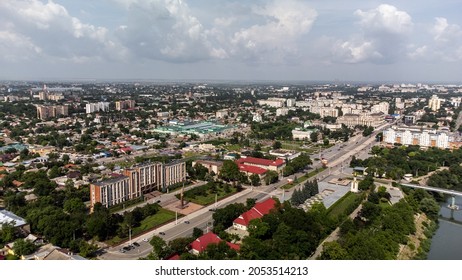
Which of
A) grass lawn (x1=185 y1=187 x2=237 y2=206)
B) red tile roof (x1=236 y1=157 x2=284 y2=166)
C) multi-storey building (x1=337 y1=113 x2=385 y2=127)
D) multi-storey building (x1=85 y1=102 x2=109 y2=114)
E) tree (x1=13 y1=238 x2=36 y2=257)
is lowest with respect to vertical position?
grass lawn (x1=185 y1=187 x2=237 y2=206)

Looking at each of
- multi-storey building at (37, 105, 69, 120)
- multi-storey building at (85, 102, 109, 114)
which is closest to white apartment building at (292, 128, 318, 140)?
multi-storey building at (85, 102, 109, 114)

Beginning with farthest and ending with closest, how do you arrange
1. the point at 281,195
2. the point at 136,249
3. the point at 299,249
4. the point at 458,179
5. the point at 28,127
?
the point at 28,127
the point at 458,179
the point at 281,195
the point at 136,249
the point at 299,249

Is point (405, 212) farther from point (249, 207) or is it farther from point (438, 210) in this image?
point (249, 207)

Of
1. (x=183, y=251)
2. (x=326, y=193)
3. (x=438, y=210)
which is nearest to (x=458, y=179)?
(x=438, y=210)

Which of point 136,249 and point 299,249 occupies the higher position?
point 299,249

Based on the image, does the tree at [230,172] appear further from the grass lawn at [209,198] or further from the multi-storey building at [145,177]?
the multi-storey building at [145,177]

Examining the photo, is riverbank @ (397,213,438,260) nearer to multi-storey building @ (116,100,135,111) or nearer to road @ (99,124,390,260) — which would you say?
road @ (99,124,390,260)

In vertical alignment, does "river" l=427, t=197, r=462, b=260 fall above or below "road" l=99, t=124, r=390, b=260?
below
